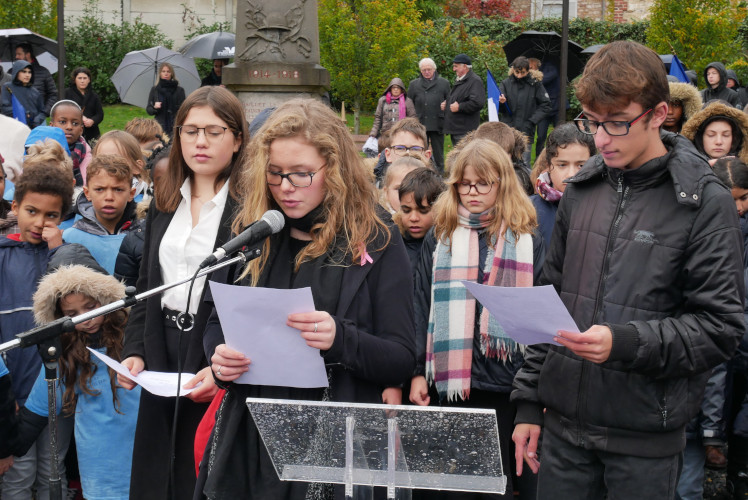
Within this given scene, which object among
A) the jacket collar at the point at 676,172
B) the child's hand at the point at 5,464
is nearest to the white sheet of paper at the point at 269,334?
the jacket collar at the point at 676,172

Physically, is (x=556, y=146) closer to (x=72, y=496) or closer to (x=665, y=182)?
(x=665, y=182)

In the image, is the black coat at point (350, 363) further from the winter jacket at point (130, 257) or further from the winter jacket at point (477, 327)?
the winter jacket at point (130, 257)

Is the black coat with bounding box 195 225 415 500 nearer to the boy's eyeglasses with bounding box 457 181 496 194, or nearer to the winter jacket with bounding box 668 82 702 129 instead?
the boy's eyeglasses with bounding box 457 181 496 194

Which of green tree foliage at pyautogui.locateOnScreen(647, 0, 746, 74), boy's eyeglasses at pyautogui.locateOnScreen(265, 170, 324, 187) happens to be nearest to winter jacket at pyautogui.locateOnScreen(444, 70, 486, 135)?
green tree foliage at pyautogui.locateOnScreen(647, 0, 746, 74)

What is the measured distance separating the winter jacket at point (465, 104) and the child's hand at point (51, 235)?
10.1m

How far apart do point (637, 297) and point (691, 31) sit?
51.8ft

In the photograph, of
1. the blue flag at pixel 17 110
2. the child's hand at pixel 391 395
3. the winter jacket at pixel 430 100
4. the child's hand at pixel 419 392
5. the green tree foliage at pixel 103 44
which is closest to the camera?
the child's hand at pixel 391 395

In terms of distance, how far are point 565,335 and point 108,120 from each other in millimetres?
19733

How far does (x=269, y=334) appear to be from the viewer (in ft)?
8.44

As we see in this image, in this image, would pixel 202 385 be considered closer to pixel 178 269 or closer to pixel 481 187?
pixel 178 269

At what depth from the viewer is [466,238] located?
420 centimetres

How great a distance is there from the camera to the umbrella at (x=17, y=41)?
1600 cm

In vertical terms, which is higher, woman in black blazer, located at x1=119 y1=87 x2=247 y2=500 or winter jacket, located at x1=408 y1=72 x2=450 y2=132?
winter jacket, located at x1=408 y1=72 x2=450 y2=132

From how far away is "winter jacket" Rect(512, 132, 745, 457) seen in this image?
8.60 ft
